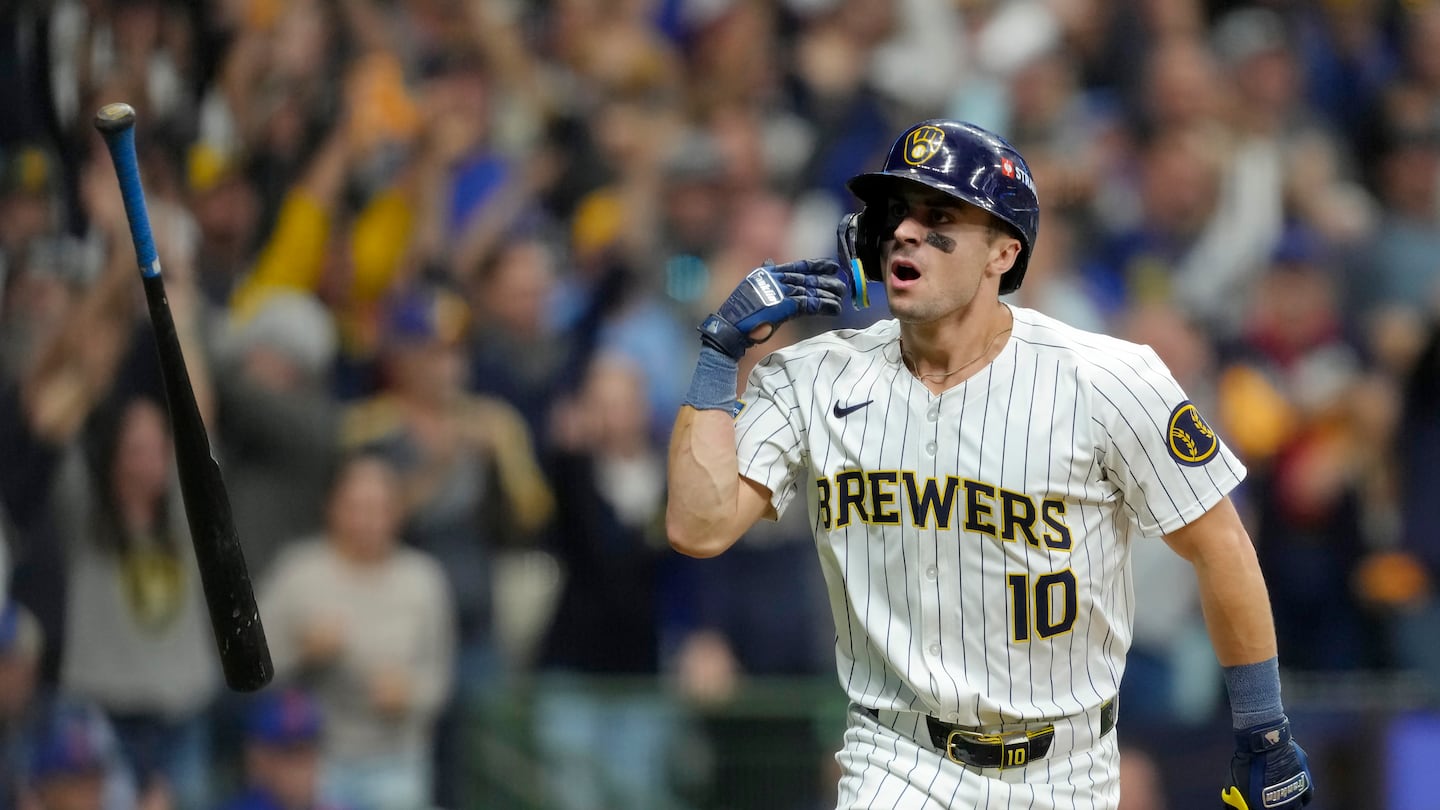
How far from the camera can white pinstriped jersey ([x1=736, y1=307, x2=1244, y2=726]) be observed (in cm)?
386

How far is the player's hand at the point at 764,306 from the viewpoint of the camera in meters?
3.95

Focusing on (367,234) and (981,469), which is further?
(367,234)

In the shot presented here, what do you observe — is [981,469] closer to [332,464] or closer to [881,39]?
[332,464]

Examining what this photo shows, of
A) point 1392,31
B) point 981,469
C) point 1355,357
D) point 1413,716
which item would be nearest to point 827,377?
point 981,469

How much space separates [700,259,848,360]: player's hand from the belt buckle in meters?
0.97

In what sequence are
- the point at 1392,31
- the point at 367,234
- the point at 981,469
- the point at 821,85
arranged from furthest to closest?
the point at 1392,31 → the point at 821,85 → the point at 367,234 → the point at 981,469

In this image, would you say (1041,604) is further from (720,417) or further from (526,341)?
(526,341)

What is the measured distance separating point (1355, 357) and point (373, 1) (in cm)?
477

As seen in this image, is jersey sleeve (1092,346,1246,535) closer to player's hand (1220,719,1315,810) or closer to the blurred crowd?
player's hand (1220,719,1315,810)

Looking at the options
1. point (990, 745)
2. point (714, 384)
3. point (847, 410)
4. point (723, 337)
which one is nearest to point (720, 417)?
point (714, 384)

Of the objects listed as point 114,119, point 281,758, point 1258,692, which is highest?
point 114,119

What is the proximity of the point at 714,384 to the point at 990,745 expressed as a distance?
0.99 metres

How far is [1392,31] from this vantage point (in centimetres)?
977

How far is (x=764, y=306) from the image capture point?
3945 millimetres
